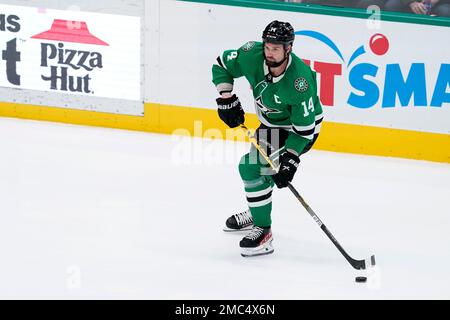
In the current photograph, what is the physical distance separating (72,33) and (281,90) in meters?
2.72

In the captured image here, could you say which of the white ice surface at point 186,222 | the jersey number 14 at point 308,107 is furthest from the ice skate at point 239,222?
the jersey number 14 at point 308,107

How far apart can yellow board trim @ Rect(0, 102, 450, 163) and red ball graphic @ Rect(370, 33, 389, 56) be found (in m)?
0.52

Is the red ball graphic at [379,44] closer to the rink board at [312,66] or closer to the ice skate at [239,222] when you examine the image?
the rink board at [312,66]

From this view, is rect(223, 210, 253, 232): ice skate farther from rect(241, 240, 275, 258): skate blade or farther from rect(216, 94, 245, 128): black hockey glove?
rect(216, 94, 245, 128): black hockey glove

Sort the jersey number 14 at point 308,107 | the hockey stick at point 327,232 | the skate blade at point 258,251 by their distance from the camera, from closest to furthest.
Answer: the jersey number 14 at point 308,107 < the hockey stick at point 327,232 < the skate blade at point 258,251

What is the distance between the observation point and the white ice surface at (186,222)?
559 cm

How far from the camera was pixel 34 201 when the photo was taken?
664 centimetres

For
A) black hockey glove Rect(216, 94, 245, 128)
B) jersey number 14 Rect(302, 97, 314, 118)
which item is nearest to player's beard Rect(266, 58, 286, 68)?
jersey number 14 Rect(302, 97, 314, 118)

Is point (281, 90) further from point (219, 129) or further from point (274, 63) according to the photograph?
point (219, 129)

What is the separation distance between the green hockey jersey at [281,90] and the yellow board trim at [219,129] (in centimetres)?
166

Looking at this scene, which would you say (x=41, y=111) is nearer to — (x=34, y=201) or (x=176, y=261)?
(x=34, y=201)

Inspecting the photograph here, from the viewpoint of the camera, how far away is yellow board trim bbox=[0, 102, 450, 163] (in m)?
7.45

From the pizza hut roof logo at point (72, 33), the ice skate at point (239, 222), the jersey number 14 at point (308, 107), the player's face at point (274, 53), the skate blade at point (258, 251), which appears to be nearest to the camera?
the player's face at point (274, 53)

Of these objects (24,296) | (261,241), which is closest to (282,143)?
(261,241)
